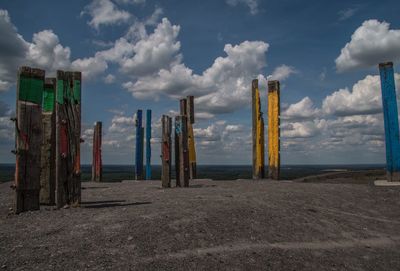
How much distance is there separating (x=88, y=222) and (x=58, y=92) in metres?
3.42

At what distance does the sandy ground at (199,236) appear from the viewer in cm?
544

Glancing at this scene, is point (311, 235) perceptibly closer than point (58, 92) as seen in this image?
Yes

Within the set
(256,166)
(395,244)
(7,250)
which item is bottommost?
(395,244)

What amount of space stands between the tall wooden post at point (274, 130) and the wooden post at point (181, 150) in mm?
4452

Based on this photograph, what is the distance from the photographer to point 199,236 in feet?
21.1

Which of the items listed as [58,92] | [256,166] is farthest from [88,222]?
[256,166]

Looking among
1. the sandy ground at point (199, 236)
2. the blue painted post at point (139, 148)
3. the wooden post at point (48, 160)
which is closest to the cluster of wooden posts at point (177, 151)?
the sandy ground at point (199, 236)

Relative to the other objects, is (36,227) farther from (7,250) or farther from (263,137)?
(263,137)

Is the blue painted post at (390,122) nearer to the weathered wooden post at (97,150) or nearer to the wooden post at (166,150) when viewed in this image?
the wooden post at (166,150)

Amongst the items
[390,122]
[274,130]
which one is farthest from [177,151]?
[390,122]

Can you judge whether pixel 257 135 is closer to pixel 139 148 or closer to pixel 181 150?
pixel 181 150

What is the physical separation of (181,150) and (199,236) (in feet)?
25.1

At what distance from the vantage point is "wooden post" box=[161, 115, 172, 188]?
13516mm

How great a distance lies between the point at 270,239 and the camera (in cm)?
682
